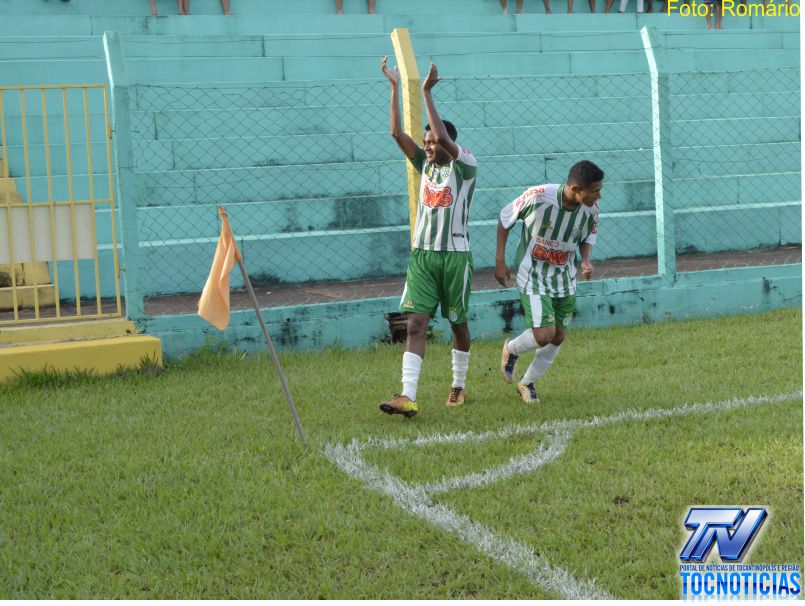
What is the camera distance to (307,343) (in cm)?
774

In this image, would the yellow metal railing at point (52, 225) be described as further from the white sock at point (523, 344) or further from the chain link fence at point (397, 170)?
the white sock at point (523, 344)

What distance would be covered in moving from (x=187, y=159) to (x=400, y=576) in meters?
7.19

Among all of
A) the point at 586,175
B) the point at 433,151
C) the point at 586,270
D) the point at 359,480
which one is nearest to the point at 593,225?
the point at 586,270

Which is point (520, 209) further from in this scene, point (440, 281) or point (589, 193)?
point (440, 281)

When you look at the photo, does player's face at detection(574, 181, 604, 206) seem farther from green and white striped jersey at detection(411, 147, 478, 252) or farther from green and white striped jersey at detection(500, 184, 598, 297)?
green and white striped jersey at detection(411, 147, 478, 252)

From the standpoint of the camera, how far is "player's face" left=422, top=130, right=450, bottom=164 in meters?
5.76

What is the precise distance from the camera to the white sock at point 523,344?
6.20 metres

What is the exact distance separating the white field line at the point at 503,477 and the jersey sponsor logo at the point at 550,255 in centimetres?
102

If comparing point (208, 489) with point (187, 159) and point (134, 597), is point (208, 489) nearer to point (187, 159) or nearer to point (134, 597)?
point (134, 597)

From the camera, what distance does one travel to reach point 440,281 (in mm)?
6016

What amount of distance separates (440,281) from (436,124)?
3.11 ft

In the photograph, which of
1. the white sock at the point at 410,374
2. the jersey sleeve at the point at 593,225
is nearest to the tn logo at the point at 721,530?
the white sock at the point at 410,374

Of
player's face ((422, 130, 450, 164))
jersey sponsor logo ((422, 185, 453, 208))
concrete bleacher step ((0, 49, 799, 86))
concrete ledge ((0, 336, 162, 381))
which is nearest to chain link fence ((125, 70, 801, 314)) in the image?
concrete bleacher step ((0, 49, 799, 86))

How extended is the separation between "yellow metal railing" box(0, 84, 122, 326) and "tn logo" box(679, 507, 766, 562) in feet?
14.8
